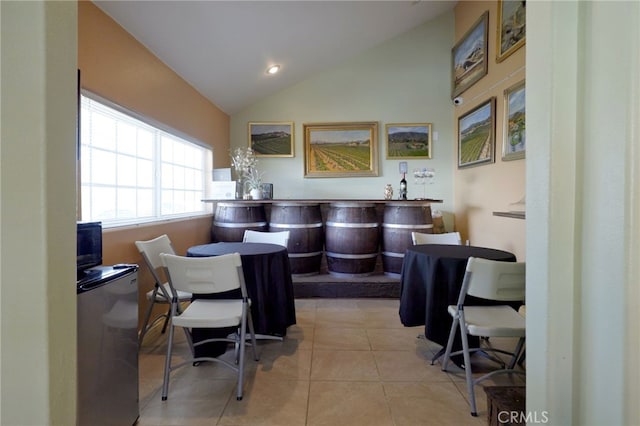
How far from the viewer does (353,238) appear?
11.1 ft

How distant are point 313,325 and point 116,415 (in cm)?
159

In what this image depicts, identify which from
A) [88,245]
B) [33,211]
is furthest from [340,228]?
[33,211]

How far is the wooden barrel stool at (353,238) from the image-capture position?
3385 millimetres

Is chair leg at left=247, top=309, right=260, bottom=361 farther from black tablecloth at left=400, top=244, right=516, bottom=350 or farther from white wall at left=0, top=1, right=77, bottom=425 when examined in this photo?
white wall at left=0, top=1, right=77, bottom=425

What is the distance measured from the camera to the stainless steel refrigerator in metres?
1.14

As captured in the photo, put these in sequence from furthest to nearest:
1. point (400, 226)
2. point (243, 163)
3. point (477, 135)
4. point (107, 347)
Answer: point (243, 163) → point (477, 135) → point (400, 226) → point (107, 347)

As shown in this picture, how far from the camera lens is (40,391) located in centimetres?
74

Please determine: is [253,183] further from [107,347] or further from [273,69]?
[107,347]

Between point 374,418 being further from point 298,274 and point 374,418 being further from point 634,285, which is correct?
point 298,274

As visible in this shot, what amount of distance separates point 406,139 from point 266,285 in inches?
128

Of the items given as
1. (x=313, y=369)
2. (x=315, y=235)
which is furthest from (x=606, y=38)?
(x=315, y=235)

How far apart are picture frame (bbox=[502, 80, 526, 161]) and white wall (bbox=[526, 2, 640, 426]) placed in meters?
2.38

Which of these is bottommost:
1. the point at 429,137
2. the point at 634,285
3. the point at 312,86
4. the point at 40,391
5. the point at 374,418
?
the point at 374,418

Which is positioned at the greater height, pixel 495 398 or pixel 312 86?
pixel 312 86
